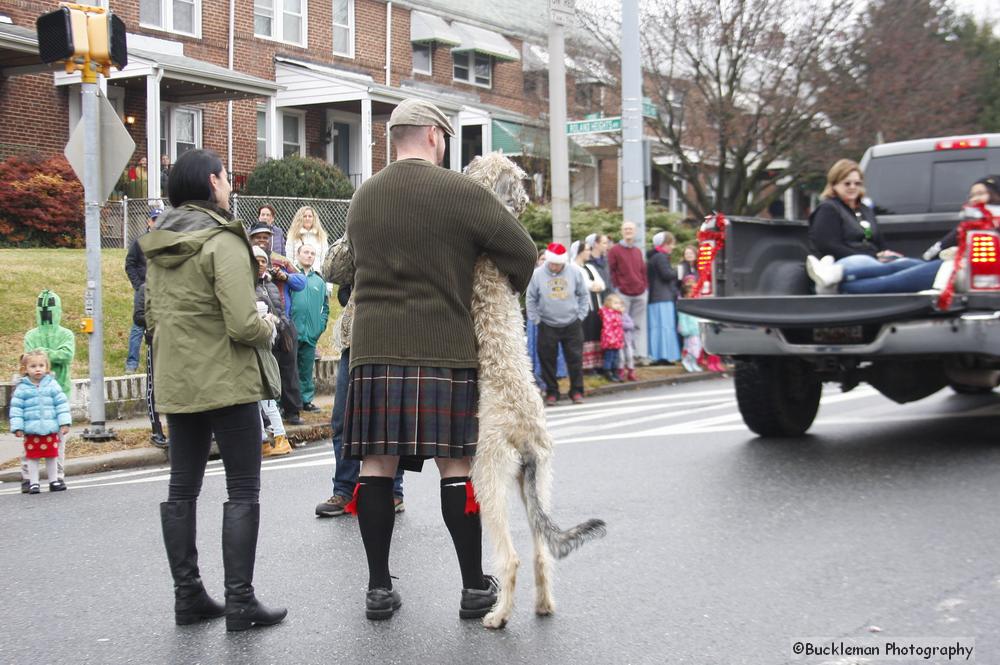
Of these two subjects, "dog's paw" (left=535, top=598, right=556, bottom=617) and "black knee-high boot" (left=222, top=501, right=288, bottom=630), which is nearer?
"black knee-high boot" (left=222, top=501, right=288, bottom=630)

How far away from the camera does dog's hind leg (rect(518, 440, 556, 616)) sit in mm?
4750

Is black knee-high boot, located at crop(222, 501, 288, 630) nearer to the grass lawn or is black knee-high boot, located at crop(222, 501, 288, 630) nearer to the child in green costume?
the child in green costume

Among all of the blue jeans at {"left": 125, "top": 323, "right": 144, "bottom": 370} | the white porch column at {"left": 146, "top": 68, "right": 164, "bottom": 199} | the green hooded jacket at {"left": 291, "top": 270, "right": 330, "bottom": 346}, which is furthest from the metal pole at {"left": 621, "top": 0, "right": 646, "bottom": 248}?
the white porch column at {"left": 146, "top": 68, "right": 164, "bottom": 199}

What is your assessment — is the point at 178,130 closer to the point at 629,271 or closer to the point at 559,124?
the point at 559,124

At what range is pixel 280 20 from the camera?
2845 cm

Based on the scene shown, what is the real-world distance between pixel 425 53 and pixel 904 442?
85.7 feet

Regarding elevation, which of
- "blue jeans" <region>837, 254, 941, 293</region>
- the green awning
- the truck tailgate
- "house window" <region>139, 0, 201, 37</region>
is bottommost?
the truck tailgate

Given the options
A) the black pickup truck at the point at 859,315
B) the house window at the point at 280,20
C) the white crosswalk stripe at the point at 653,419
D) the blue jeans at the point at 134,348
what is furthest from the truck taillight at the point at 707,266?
the house window at the point at 280,20

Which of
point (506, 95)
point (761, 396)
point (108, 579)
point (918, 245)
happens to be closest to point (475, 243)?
point (108, 579)

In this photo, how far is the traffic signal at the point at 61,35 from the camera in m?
9.80

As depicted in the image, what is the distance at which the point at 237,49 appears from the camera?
2714 cm

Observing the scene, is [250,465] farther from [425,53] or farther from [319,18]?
[425,53]

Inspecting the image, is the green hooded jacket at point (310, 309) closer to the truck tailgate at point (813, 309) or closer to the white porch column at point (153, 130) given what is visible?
the truck tailgate at point (813, 309)

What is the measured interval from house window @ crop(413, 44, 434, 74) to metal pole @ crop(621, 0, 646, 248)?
55.3ft
